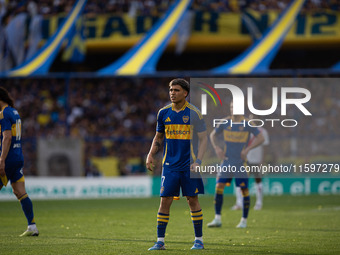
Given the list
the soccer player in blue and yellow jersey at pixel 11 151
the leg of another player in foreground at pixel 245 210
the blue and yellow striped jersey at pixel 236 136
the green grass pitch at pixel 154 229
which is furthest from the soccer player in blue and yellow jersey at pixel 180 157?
the blue and yellow striped jersey at pixel 236 136

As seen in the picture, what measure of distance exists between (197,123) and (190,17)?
75.4 ft

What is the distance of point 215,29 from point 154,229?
21.3m

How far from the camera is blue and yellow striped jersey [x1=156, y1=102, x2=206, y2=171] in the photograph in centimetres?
883

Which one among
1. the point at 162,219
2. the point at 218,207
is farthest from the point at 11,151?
the point at 218,207

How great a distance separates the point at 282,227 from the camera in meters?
12.3

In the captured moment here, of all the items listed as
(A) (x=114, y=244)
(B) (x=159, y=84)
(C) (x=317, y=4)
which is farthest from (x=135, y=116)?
(A) (x=114, y=244)

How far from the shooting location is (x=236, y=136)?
41.1 feet

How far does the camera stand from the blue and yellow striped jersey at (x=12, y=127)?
1018 cm

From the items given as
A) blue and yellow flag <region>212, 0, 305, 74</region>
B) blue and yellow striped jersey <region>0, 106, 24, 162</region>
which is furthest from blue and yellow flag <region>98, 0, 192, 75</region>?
blue and yellow striped jersey <region>0, 106, 24, 162</region>

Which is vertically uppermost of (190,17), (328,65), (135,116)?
(190,17)

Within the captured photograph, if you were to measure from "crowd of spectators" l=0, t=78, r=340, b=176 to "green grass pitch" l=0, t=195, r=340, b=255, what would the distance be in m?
3.02

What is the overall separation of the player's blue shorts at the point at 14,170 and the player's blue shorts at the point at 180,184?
9.41 feet

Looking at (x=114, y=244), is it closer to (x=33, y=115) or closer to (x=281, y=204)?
(x=281, y=204)

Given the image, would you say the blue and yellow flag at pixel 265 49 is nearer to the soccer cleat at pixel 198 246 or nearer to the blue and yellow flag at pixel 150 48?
the blue and yellow flag at pixel 150 48
